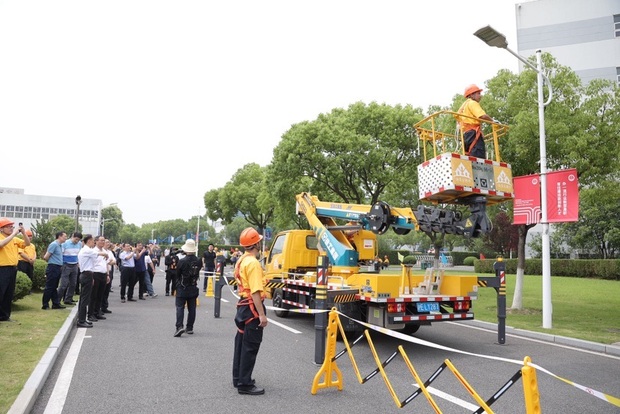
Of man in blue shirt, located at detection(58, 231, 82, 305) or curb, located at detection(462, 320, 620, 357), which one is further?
man in blue shirt, located at detection(58, 231, 82, 305)

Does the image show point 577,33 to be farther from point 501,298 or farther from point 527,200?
point 501,298

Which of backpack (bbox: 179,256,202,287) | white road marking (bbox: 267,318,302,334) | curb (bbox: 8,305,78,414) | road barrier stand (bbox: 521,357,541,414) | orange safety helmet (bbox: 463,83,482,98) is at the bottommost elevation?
white road marking (bbox: 267,318,302,334)

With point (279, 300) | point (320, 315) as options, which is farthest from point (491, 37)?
point (279, 300)

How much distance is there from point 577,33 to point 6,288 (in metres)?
50.8

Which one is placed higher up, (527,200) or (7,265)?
(527,200)

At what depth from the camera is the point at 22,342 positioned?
7.11 meters

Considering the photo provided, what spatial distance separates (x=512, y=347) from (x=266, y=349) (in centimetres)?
454

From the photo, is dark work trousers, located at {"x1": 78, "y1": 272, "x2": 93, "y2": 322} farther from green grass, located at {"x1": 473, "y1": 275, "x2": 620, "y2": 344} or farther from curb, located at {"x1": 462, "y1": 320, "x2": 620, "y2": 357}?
green grass, located at {"x1": 473, "y1": 275, "x2": 620, "y2": 344}

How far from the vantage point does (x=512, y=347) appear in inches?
342

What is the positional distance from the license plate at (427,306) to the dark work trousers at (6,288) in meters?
7.24

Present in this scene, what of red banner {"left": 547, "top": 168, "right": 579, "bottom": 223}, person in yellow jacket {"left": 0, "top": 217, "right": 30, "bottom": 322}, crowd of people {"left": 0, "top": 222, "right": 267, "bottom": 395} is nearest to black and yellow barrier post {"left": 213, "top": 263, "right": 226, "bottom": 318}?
crowd of people {"left": 0, "top": 222, "right": 267, "bottom": 395}

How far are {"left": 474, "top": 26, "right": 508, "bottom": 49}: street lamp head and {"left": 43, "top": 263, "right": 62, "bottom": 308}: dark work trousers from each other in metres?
10.6

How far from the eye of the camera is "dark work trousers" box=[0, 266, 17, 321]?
27.5 ft

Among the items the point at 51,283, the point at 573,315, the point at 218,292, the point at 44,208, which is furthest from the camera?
the point at 44,208
